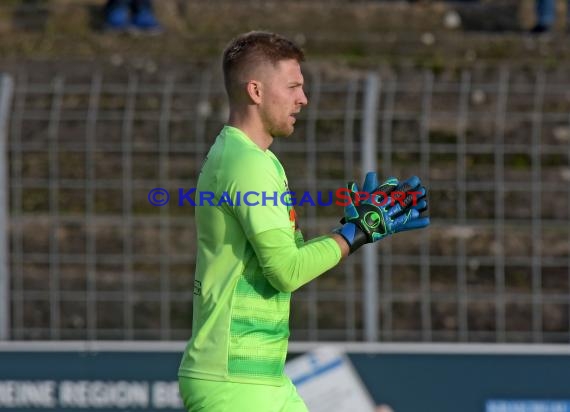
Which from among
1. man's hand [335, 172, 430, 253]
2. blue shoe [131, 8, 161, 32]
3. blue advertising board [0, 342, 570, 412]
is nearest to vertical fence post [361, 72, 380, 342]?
blue advertising board [0, 342, 570, 412]

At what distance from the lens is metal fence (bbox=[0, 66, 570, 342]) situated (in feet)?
22.0

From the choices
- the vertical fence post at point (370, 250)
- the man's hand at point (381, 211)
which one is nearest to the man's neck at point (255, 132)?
the man's hand at point (381, 211)

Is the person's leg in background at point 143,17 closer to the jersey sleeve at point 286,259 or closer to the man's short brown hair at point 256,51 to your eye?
the man's short brown hair at point 256,51

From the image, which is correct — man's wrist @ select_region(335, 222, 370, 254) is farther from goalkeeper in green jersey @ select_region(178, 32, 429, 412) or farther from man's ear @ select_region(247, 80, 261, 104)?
man's ear @ select_region(247, 80, 261, 104)

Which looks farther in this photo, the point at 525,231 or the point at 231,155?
the point at 525,231

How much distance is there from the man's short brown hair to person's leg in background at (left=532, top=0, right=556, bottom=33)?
251 inches

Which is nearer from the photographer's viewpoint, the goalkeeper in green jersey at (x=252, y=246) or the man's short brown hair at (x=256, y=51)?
the goalkeeper in green jersey at (x=252, y=246)

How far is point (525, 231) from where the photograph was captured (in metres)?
6.89

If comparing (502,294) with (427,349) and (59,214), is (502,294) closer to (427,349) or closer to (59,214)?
(427,349)

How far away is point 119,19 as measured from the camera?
939 cm

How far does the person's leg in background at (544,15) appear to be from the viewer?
9445 millimetres

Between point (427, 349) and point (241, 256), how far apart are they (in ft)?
10.1

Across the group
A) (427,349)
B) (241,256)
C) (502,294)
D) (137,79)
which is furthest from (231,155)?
(137,79)

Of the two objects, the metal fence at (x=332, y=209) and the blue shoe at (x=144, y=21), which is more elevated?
the blue shoe at (x=144, y=21)
